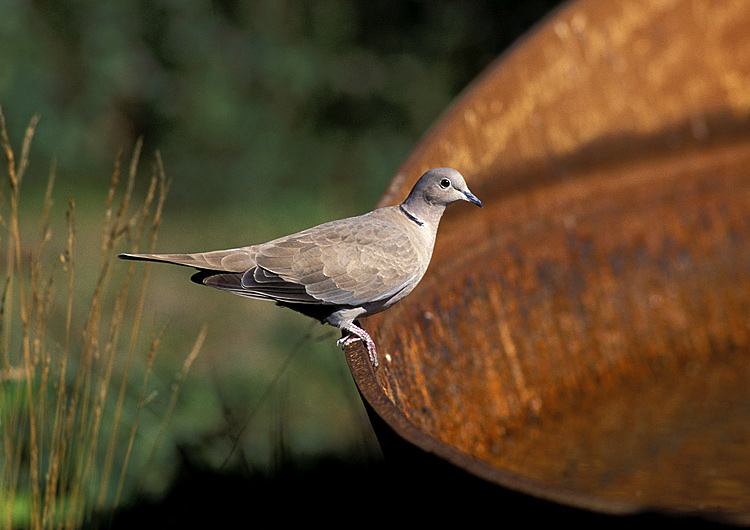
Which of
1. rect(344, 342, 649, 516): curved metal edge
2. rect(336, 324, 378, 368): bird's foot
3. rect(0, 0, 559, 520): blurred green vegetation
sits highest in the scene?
rect(0, 0, 559, 520): blurred green vegetation

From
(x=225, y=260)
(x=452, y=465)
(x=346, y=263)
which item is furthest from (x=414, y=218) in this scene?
(x=452, y=465)

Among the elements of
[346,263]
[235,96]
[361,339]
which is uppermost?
[235,96]

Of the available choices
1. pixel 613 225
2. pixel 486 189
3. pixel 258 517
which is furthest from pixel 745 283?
pixel 258 517

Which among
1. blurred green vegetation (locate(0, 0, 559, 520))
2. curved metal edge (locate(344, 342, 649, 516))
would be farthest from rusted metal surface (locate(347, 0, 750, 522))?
blurred green vegetation (locate(0, 0, 559, 520))

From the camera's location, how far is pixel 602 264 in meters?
2.35

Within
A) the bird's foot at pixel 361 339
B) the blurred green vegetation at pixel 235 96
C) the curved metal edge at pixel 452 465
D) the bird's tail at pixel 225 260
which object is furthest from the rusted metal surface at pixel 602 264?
the blurred green vegetation at pixel 235 96

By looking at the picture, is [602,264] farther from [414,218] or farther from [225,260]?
[225,260]

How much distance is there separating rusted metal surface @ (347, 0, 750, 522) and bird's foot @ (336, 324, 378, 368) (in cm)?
11

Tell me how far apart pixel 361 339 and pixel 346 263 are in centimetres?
15

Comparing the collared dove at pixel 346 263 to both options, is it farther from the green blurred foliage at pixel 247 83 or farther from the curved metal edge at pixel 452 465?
the green blurred foliage at pixel 247 83

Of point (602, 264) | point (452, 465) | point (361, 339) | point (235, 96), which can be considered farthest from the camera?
point (235, 96)

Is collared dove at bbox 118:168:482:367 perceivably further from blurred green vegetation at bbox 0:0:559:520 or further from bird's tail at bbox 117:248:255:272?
blurred green vegetation at bbox 0:0:559:520

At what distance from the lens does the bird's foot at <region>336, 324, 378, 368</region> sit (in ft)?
5.07

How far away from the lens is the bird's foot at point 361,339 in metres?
1.55
